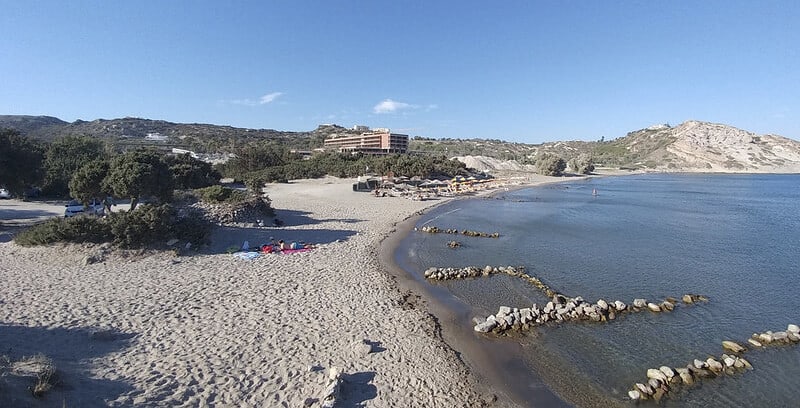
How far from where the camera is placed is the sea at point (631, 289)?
30.7 feet

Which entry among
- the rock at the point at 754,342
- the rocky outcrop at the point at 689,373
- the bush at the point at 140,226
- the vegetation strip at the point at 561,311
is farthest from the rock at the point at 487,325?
the bush at the point at 140,226

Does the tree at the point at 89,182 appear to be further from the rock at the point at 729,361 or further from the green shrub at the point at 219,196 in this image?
the rock at the point at 729,361

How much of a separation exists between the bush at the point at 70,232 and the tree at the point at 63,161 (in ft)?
58.2

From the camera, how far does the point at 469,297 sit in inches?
568

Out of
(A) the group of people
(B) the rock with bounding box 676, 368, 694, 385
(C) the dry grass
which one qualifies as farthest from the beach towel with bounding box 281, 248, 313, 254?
(B) the rock with bounding box 676, 368, 694, 385

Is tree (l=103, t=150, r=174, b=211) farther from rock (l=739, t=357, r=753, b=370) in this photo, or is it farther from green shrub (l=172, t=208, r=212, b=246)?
rock (l=739, t=357, r=753, b=370)

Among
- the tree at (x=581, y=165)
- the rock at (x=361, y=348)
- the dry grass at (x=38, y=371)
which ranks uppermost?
the tree at (x=581, y=165)

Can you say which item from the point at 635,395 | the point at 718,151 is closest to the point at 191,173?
the point at 635,395

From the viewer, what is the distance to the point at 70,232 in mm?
15383

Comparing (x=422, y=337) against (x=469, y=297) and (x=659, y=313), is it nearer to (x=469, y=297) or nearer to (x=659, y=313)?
(x=469, y=297)

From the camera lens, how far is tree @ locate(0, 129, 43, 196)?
20.2 m

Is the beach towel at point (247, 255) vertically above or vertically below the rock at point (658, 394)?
above

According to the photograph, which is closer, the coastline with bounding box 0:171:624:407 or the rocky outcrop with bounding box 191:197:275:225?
the coastline with bounding box 0:171:624:407

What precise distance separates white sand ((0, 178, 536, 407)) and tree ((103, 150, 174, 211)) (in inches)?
139
